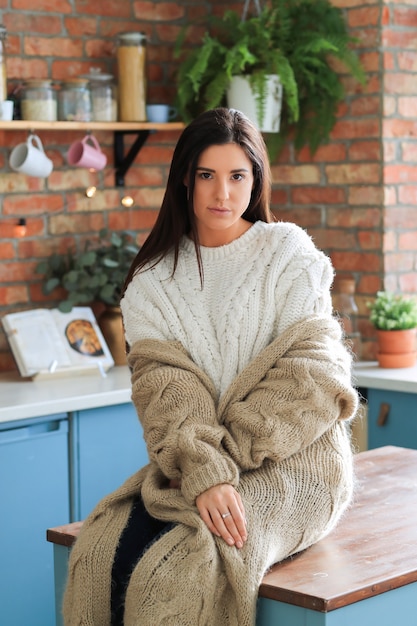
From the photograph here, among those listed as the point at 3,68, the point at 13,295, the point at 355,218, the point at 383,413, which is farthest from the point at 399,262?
the point at 3,68

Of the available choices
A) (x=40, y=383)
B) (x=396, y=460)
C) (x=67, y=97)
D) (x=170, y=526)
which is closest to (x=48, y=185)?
(x=67, y=97)

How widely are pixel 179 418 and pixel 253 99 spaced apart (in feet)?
6.19

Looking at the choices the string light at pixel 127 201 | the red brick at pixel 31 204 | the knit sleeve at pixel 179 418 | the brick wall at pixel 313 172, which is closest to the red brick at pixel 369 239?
the brick wall at pixel 313 172

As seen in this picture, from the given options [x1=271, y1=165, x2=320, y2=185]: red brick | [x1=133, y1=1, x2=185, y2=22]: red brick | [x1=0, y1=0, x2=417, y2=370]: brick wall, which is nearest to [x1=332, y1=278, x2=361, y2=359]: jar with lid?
[x1=0, y1=0, x2=417, y2=370]: brick wall

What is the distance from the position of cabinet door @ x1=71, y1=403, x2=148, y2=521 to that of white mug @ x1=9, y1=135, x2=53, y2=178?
81cm

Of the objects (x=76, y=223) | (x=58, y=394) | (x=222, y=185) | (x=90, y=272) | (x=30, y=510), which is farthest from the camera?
(x=76, y=223)

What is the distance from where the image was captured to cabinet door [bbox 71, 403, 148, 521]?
124 inches

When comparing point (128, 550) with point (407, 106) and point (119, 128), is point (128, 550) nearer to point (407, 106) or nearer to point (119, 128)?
point (119, 128)

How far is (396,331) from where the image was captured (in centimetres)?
350

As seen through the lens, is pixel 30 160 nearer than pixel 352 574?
No

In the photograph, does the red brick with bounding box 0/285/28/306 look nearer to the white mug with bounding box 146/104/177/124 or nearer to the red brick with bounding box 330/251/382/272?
the white mug with bounding box 146/104/177/124

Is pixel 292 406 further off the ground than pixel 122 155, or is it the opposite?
pixel 122 155

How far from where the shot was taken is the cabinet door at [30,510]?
3.00 m

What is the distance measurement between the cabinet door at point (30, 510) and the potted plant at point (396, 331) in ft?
3.55
